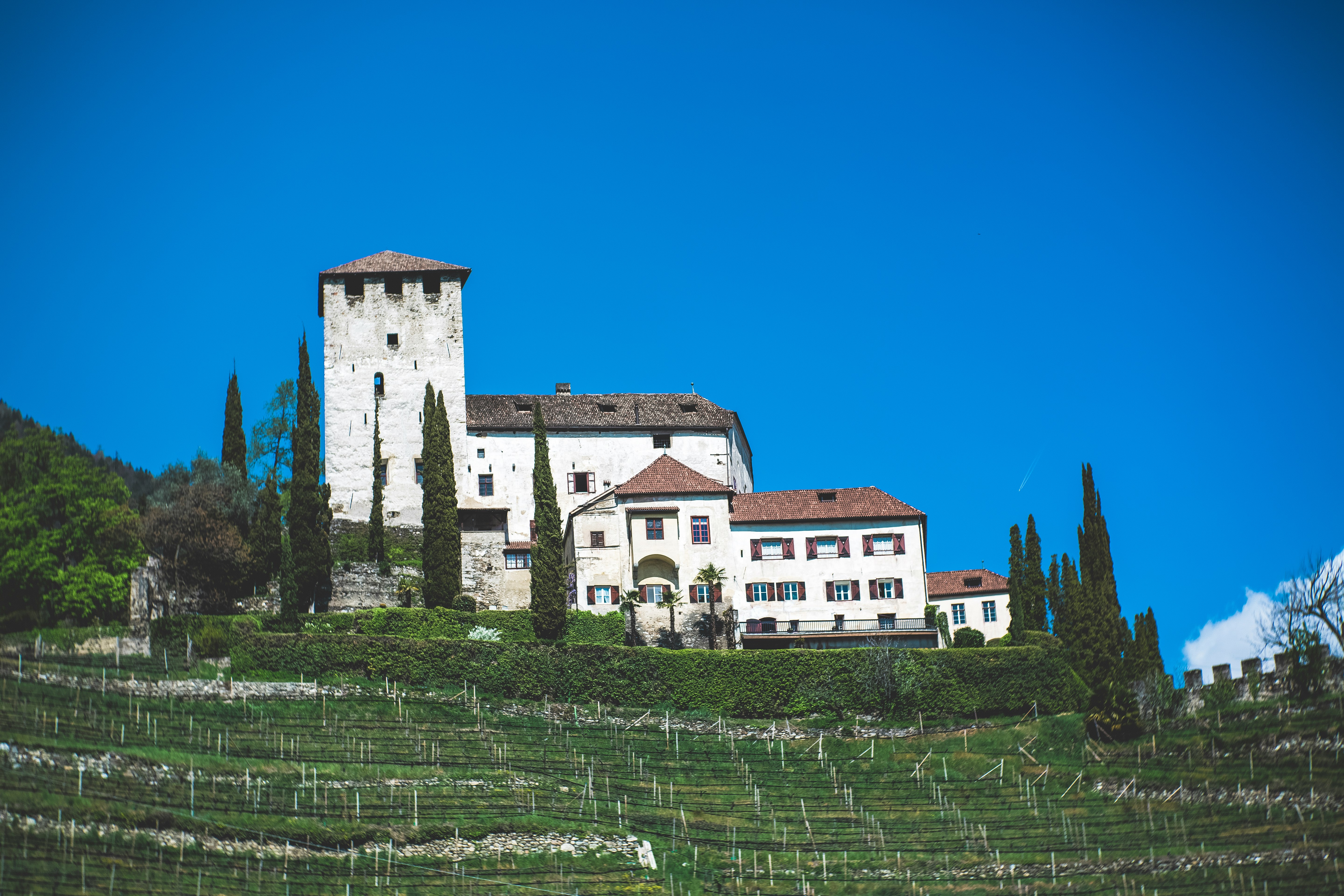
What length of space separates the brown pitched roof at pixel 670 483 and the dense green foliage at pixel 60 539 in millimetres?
25144

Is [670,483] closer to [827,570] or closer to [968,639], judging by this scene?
[827,570]

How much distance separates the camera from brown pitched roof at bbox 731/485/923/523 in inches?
3019

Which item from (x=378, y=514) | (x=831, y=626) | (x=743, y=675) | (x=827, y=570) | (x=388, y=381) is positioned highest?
(x=388, y=381)

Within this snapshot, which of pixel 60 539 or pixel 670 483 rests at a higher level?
pixel 670 483

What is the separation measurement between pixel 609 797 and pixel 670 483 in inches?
1080

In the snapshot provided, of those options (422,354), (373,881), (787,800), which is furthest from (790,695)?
(422,354)

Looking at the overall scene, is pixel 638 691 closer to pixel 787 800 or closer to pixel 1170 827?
pixel 787 800

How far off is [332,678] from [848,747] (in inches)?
880

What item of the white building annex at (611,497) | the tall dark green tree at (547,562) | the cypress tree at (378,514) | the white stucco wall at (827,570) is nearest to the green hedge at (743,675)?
the tall dark green tree at (547,562)

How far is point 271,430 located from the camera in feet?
299

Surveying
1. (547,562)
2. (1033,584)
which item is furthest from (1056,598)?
(547,562)

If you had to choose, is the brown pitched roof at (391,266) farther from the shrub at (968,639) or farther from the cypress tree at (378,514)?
the shrub at (968,639)

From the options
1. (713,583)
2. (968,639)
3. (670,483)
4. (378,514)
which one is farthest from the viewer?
(378,514)

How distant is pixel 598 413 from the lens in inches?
3413
